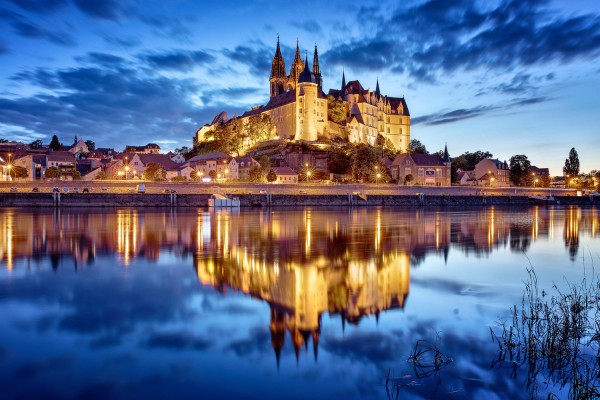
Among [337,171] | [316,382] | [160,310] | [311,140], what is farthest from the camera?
[311,140]

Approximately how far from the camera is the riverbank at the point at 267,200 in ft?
172

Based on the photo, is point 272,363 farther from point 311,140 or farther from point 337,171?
point 311,140

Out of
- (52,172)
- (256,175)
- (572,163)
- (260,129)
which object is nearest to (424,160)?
(256,175)

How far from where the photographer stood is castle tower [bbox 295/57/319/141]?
10475 cm

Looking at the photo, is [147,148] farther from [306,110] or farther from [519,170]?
[519,170]

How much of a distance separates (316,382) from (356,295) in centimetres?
448

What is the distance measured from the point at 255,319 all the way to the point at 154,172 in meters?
84.9

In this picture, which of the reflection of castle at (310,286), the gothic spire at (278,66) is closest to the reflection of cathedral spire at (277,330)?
the reflection of castle at (310,286)

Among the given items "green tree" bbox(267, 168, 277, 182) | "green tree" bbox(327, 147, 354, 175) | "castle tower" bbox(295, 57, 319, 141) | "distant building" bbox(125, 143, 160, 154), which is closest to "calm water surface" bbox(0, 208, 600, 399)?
"green tree" bbox(267, 168, 277, 182)

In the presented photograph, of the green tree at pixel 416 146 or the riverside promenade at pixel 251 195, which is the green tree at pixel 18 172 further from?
the green tree at pixel 416 146

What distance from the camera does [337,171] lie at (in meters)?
91.3

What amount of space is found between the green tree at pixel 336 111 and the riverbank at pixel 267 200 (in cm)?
4812

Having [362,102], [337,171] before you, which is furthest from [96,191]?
[362,102]

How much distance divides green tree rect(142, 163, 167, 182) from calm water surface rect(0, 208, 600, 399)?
7012cm
